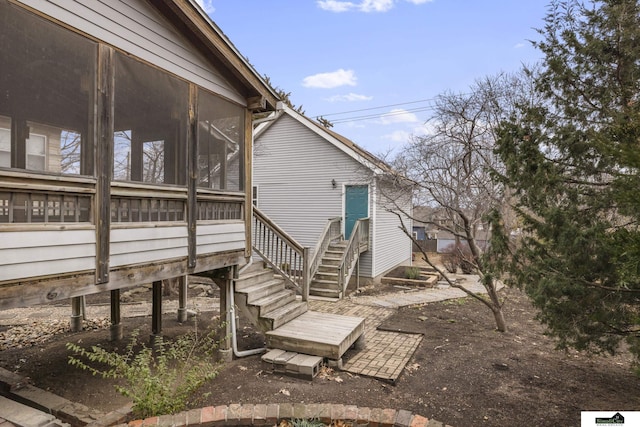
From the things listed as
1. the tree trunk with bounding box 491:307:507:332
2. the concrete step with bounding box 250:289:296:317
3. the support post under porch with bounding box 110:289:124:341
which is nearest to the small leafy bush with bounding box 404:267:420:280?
the tree trunk with bounding box 491:307:507:332

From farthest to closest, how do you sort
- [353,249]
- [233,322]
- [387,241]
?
1. [387,241]
2. [353,249]
3. [233,322]

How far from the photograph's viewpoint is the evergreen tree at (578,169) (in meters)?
3.70

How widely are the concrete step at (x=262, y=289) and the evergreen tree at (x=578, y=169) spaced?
3.89 metres

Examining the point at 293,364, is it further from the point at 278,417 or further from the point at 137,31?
the point at 137,31

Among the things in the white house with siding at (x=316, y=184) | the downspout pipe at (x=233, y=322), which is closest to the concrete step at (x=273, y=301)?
the downspout pipe at (x=233, y=322)

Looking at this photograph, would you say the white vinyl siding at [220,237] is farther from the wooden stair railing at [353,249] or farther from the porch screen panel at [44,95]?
the wooden stair railing at [353,249]

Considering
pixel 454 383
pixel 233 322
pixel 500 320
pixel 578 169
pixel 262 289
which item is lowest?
pixel 454 383

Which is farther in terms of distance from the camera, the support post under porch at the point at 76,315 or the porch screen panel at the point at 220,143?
the support post under porch at the point at 76,315

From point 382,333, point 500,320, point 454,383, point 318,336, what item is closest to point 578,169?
point 454,383

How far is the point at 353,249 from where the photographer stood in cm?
1123

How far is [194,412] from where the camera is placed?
9.97 ft

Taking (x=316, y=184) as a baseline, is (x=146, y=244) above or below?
below

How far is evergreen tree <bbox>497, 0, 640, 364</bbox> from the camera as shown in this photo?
3.70 meters

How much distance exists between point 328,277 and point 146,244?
726 centimetres
